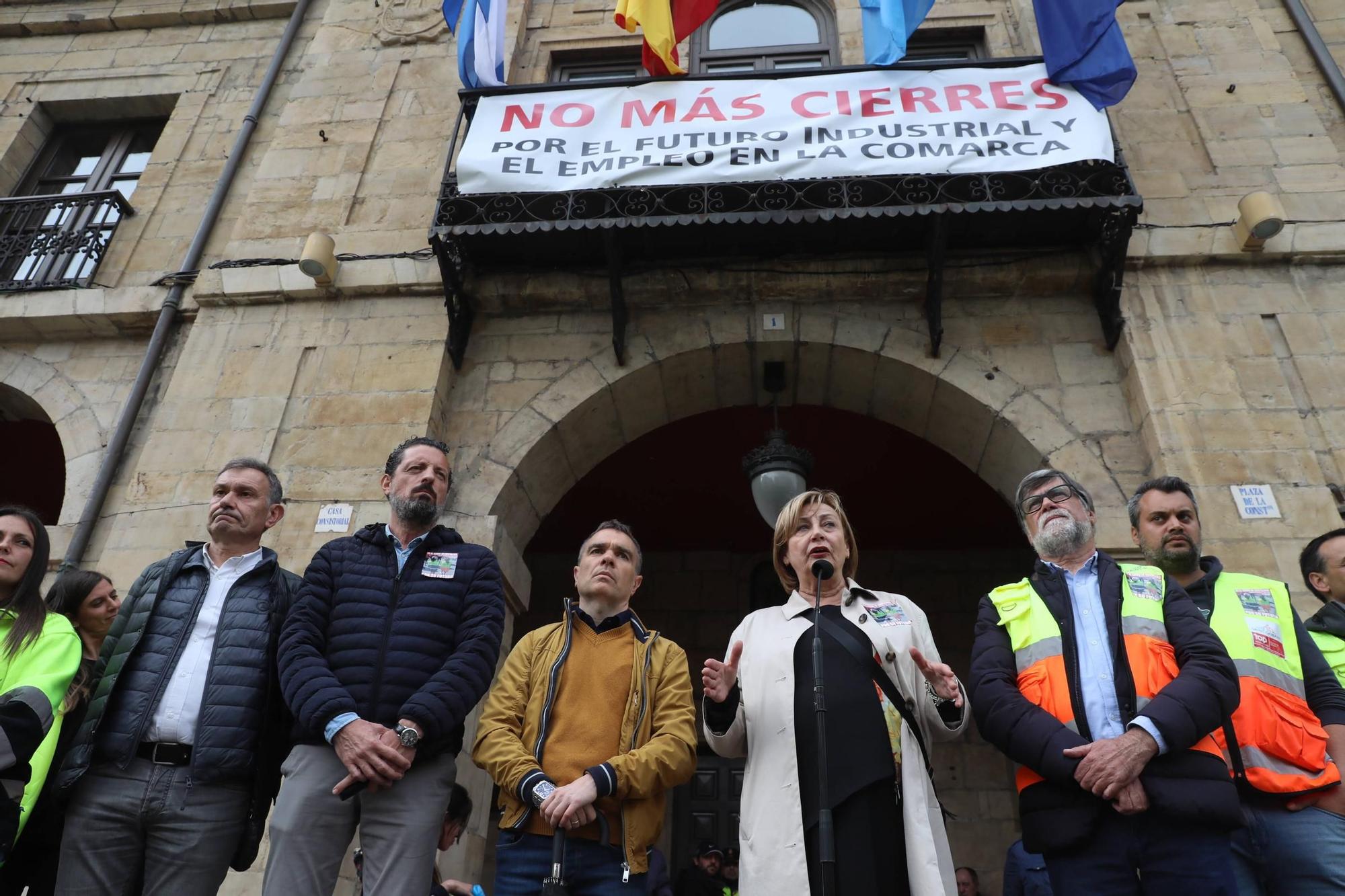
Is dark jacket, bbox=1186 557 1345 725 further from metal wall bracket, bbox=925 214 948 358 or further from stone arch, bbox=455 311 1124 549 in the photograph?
metal wall bracket, bbox=925 214 948 358

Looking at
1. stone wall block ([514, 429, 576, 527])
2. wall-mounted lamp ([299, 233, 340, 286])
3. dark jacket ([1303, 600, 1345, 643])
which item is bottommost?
dark jacket ([1303, 600, 1345, 643])

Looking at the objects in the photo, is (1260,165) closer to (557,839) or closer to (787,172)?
(787,172)

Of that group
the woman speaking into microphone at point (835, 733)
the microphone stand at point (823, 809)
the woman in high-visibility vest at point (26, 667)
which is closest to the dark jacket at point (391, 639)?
the woman in high-visibility vest at point (26, 667)

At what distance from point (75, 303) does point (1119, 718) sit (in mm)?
7721

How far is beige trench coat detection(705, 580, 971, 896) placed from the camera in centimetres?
256

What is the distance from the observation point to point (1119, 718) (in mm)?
2693

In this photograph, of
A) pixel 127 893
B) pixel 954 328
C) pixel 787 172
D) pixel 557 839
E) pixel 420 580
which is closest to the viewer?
pixel 557 839

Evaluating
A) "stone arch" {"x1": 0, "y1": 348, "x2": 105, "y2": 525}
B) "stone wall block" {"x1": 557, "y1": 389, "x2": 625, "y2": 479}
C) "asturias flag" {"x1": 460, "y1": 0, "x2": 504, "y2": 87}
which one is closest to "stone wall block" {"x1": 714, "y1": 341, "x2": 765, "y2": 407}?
"stone wall block" {"x1": 557, "y1": 389, "x2": 625, "y2": 479}

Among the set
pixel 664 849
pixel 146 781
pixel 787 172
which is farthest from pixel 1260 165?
pixel 146 781

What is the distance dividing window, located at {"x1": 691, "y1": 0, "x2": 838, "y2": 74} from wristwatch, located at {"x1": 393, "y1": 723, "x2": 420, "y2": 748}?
243 inches

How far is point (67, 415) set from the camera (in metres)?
6.74

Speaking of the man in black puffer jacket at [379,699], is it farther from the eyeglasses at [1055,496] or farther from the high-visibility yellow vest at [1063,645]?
the eyeglasses at [1055,496]

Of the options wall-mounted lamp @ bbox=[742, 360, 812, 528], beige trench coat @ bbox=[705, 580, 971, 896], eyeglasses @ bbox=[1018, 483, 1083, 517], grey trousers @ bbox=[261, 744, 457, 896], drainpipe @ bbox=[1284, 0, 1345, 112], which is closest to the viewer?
beige trench coat @ bbox=[705, 580, 971, 896]

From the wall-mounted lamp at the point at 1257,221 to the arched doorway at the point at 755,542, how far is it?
2712mm
